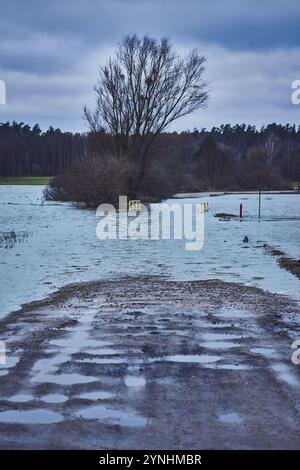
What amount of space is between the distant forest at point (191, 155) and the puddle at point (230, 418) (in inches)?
1622

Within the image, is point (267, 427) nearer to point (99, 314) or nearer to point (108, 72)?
point (99, 314)

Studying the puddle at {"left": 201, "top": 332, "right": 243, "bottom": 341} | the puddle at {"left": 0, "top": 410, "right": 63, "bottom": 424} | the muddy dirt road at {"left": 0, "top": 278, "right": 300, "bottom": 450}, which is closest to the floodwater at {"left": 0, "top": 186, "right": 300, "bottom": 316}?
the muddy dirt road at {"left": 0, "top": 278, "right": 300, "bottom": 450}

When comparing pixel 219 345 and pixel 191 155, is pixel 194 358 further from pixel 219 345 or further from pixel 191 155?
pixel 191 155

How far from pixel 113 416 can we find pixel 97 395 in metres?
0.58

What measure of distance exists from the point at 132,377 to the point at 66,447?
1.79m

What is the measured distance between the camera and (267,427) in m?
4.98

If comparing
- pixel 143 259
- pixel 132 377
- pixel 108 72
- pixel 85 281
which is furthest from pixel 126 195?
pixel 132 377

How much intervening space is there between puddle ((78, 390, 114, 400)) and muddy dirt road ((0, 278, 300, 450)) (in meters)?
0.01

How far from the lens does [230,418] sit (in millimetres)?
5191

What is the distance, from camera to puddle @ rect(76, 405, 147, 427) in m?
5.10

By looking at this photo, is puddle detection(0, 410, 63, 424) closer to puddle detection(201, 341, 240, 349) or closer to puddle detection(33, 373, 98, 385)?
puddle detection(33, 373, 98, 385)

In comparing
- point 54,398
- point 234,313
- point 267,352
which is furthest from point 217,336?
point 54,398

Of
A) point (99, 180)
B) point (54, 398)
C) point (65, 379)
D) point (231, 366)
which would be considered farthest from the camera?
point (99, 180)

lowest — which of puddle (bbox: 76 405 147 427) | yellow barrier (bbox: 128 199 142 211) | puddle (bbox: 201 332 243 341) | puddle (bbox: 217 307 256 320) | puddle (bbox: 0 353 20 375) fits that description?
puddle (bbox: 0 353 20 375)
